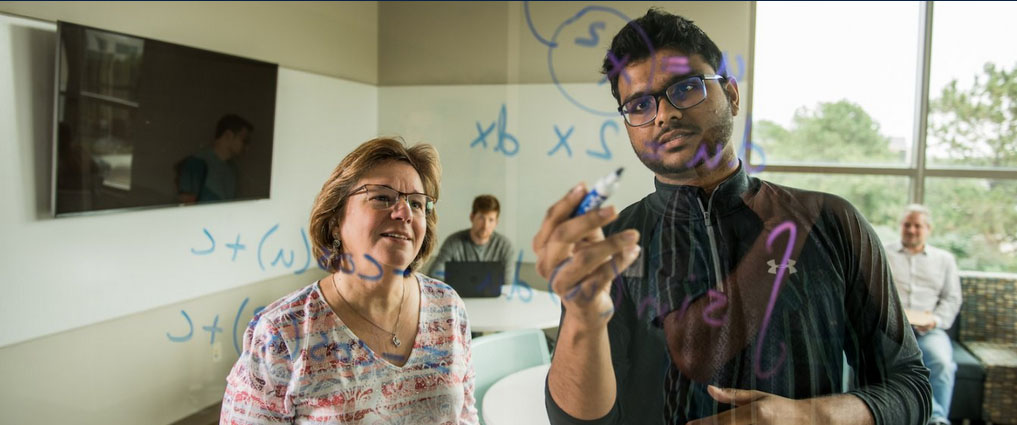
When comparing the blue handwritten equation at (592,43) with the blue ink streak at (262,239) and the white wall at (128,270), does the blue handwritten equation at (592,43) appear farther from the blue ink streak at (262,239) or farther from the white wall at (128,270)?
the blue ink streak at (262,239)

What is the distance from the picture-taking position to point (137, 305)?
45.7 inches

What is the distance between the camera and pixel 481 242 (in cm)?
52

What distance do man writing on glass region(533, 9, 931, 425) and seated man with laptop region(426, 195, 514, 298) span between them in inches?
4.8

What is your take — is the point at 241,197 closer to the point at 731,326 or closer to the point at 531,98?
the point at 531,98

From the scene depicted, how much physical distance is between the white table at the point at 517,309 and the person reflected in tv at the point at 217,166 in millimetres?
265

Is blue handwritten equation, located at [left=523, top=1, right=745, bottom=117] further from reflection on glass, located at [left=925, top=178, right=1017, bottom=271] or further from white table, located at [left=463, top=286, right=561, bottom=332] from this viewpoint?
reflection on glass, located at [left=925, top=178, right=1017, bottom=271]

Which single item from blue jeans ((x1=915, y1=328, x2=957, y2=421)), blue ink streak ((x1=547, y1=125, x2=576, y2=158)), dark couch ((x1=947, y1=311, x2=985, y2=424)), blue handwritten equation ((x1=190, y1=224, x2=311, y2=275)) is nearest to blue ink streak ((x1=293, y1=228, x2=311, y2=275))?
blue handwritten equation ((x1=190, y1=224, x2=311, y2=275))

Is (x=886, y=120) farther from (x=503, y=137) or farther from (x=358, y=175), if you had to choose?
(x=358, y=175)

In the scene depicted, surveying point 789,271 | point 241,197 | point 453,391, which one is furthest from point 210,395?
point 789,271

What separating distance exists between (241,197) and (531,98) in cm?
31

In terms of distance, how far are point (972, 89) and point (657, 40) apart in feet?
1.73

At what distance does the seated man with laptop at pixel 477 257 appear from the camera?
0.51 metres

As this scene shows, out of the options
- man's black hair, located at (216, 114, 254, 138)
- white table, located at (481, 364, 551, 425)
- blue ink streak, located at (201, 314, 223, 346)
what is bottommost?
white table, located at (481, 364, 551, 425)

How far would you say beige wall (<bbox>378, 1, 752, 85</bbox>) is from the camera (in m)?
0.43
